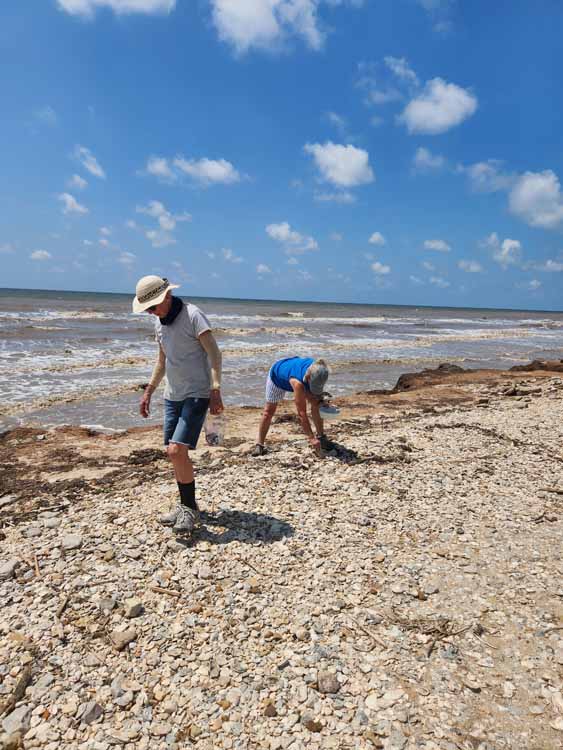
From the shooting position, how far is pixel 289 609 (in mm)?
3295

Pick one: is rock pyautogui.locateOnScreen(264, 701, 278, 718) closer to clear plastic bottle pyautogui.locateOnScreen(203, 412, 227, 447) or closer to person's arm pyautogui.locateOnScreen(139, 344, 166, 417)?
clear plastic bottle pyautogui.locateOnScreen(203, 412, 227, 447)

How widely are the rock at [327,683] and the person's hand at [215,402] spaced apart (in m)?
2.13

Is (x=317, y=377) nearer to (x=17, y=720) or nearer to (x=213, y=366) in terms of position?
(x=213, y=366)

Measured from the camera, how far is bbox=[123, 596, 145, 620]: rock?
126 inches

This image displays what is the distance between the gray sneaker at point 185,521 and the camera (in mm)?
4039

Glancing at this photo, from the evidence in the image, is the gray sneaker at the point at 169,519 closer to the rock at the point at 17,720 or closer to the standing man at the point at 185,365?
the standing man at the point at 185,365

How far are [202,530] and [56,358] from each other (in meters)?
15.5

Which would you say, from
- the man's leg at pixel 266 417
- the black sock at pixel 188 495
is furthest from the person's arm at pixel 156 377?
the man's leg at pixel 266 417

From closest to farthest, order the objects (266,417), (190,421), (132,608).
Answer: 1. (132,608)
2. (190,421)
3. (266,417)

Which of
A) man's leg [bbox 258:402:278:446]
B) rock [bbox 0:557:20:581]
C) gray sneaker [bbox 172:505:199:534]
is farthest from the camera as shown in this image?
man's leg [bbox 258:402:278:446]

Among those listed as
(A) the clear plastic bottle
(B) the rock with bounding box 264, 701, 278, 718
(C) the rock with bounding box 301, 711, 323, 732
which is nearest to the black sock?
(A) the clear plastic bottle

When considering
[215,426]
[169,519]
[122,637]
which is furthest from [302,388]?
Result: [122,637]

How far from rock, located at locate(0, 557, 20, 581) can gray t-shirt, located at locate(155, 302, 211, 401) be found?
189 centimetres

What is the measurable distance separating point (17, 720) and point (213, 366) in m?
2.62
